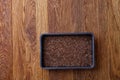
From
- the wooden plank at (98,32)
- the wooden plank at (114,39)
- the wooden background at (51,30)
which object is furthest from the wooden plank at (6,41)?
the wooden plank at (114,39)

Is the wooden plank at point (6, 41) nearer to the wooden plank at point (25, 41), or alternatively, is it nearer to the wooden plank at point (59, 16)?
the wooden plank at point (25, 41)

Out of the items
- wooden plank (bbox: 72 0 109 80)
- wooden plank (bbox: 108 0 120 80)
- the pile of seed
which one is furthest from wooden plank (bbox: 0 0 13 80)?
wooden plank (bbox: 108 0 120 80)

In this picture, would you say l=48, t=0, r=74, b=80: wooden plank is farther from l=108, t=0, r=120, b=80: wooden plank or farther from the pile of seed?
l=108, t=0, r=120, b=80: wooden plank

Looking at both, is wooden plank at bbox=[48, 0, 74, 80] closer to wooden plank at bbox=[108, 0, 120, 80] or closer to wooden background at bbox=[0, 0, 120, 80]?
wooden background at bbox=[0, 0, 120, 80]

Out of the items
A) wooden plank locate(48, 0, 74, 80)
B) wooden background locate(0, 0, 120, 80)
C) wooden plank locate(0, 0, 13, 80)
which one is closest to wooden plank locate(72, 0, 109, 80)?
wooden background locate(0, 0, 120, 80)

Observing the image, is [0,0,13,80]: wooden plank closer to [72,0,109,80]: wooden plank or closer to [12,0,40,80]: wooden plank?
[12,0,40,80]: wooden plank

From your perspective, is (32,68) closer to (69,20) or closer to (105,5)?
(69,20)

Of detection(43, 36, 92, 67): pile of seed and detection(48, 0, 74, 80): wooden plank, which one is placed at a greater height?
detection(48, 0, 74, 80): wooden plank

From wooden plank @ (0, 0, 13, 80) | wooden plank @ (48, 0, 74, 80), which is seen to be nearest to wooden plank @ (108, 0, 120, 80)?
wooden plank @ (48, 0, 74, 80)

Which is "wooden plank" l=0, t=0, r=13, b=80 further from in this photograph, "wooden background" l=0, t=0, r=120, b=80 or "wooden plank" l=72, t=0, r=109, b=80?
"wooden plank" l=72, t=0, r=109, b=80

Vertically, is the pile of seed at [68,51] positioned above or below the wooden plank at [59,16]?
below
